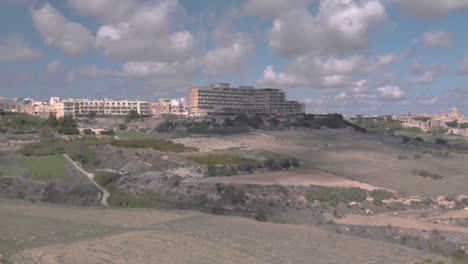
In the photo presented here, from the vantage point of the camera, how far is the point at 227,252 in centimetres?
1827

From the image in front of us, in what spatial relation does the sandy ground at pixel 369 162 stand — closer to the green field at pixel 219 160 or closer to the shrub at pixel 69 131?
the green field at pixel 219 160

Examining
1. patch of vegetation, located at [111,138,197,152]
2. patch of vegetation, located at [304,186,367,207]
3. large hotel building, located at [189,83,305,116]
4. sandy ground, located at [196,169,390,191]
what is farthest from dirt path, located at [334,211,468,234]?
large hotel building, located at [189,83,305,116]

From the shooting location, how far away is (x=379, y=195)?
37375 millimetres

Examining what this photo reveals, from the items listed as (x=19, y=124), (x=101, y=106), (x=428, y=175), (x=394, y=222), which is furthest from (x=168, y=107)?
(x=394, y=222)

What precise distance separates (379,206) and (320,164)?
78.9 feet

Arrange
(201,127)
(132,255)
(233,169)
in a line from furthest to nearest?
(201,127) → (233,169) → (132,255)

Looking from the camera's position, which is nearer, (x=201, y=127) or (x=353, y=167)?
(x=353, y=167)

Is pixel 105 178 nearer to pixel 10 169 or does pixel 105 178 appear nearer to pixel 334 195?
pixel 10 169

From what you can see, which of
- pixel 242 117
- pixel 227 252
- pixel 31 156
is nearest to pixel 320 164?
pixel 31 156

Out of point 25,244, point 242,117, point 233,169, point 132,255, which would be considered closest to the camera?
point 132,255

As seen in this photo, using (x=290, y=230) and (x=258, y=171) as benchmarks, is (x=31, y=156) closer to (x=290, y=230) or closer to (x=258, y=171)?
(x=258, y=171)

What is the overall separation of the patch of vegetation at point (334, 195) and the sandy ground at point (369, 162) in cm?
510

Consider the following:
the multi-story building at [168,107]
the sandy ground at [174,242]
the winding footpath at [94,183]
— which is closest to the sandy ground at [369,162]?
the winding footpath at [94,183]

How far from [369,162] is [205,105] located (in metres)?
88.8
